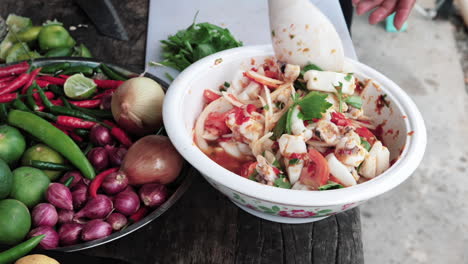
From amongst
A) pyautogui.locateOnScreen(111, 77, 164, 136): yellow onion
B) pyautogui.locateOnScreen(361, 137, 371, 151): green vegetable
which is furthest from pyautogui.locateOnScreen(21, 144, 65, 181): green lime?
pyautogui.locateOnScreen(361, 137, 371, 151): green vegetable

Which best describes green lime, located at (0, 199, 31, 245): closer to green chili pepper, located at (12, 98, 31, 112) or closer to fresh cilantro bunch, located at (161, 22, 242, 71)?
green chili pepper, located at (12, 98, 31, 112)

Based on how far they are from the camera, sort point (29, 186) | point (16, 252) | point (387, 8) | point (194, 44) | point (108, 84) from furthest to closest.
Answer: point (194, 44) < point (387, 8) < point (108, 84) < point (29, 186) < point (16, 252)

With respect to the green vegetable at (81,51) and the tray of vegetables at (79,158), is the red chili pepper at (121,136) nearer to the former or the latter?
the tray of vegetables at (79,158)

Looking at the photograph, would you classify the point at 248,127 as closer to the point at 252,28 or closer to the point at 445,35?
the point at 252,28

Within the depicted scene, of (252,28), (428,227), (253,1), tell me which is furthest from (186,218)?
(428,227)

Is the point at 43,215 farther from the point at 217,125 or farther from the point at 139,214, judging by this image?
the point at 217,125

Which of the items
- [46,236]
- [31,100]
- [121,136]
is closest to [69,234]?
[46,236]
